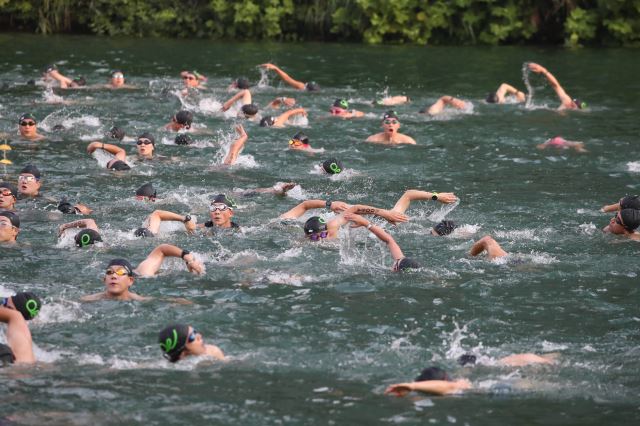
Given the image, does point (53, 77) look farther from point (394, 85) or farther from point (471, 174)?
point (471, 174)

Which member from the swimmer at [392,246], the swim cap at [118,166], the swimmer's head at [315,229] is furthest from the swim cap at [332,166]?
the swimmer at [392,246]

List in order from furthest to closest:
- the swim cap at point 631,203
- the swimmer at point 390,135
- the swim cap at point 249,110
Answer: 1. the swim cap at point 249,110
2. the swimmer at point 390,135
3. the swim cap at point 631,203

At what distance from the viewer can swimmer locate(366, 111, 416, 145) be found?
2170 cm

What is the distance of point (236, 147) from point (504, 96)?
32.7ft

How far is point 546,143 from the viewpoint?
22.0 metres

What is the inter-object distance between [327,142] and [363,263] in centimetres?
871

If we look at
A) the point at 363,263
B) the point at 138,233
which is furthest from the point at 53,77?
the point at 363,263

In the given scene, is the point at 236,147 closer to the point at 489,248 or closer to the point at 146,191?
the point at 146,191

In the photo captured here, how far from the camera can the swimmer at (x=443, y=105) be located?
985 inches

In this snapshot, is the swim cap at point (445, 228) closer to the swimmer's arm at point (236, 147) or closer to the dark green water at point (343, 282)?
the dark green water at point (343, 282)

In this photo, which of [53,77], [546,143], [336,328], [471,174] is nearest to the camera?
[336,328]

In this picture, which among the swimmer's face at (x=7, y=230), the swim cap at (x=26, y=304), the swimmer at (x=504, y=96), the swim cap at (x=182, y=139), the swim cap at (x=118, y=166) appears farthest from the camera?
the swimmer at (x=504, y=96)

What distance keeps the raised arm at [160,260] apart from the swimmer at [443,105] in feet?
41.8

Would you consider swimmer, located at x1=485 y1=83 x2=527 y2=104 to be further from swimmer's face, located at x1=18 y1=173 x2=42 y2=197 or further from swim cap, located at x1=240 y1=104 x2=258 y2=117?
swimmer's face, located at x1=18 y1=173 x2=42 y2=197
